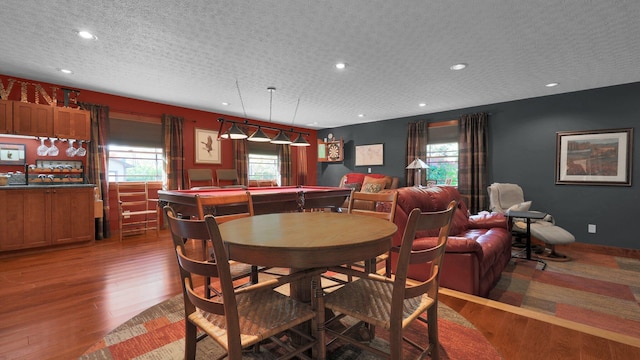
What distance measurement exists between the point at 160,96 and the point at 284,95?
2212 millimetres

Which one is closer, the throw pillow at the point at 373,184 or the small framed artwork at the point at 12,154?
the small framed artwork at the point at 12,154

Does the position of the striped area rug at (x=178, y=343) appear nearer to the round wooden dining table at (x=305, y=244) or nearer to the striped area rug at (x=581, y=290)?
the round wooden dining table at (x=305, y=244)

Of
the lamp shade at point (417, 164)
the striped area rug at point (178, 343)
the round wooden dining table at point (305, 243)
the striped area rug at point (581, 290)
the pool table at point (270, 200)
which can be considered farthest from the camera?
the lamp shade at point (417, 164)

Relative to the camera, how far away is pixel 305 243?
3.73 ft

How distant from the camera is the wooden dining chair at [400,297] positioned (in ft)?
3.53

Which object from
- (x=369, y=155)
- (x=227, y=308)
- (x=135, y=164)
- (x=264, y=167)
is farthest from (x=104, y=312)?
(x=369, y=155)

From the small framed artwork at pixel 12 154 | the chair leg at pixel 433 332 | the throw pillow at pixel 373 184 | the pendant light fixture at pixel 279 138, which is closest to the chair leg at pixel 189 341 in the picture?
the chair leg at pixel 433 332

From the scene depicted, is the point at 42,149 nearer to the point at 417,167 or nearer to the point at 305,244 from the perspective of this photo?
the point at 305,244

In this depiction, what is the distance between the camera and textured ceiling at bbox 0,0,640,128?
2254 millimetres

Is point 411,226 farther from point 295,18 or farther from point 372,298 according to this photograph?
point 295,18

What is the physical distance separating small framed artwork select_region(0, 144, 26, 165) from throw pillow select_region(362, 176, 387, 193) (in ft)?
19.8

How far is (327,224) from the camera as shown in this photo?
62.6 inches

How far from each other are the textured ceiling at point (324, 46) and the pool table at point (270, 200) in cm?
162

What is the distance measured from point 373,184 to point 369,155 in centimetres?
106
